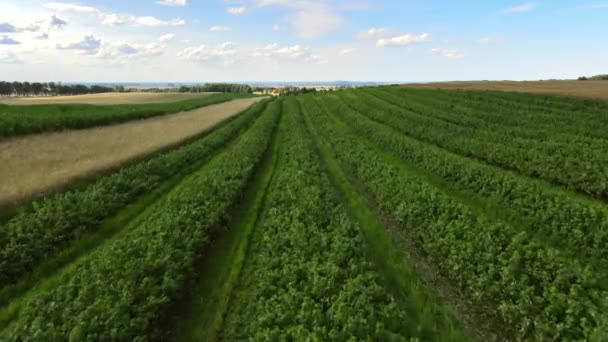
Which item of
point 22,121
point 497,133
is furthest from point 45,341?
point 22,121

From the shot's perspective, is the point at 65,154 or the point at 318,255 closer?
the point at 318,255

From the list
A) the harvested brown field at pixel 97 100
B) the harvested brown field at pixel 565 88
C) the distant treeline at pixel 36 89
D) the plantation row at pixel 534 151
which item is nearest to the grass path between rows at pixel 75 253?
the plantation row at pixel 534 151

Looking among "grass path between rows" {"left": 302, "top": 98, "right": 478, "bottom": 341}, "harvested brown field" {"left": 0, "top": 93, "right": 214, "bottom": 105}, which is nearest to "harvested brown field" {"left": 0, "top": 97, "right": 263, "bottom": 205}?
"grass path between rows" {"left": 302, "top": 98, "right": 478, "bottom": 341}

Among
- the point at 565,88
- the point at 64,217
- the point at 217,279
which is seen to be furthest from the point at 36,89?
the point at 217,279

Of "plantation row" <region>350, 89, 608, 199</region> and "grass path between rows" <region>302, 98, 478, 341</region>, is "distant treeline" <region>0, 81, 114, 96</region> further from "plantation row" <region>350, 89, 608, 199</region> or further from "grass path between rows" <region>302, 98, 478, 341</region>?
"grass path between rows" <region>302, 98, 478, 341</region>

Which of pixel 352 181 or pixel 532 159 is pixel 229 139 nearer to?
pixel 352 181

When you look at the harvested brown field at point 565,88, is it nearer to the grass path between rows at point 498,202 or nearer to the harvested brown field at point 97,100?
the grass path between rows at point 498,202

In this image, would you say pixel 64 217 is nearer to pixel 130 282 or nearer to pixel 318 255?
pixel 130 282
